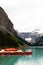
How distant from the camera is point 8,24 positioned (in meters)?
187

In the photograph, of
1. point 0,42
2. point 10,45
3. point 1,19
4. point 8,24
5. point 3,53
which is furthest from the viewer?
point 8,24

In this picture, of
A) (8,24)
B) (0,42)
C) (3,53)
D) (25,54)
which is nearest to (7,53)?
(3,53)

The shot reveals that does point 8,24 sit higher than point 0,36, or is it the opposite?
point 8,24

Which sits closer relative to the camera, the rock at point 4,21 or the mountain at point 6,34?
the mountain at point 6,34

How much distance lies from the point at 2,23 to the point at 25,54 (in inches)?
3900

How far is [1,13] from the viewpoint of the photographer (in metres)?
168

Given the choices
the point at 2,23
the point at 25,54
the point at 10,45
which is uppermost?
the point at 2,23

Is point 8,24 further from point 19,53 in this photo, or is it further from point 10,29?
point 19,53

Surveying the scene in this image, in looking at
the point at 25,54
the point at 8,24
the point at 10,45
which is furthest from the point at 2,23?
the point at 25,54

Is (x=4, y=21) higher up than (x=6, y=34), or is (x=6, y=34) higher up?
(x=4, y=21)

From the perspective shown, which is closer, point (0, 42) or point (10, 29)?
point (0, 42)

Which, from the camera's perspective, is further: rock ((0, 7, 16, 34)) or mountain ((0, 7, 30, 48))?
rock ((0, 7, 16, 34))

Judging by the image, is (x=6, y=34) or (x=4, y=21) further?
(x=4, y=21)

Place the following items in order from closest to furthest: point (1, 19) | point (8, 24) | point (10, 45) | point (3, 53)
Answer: point (3, 53), point (10, 45), point (1, 19), point (8, 24)
